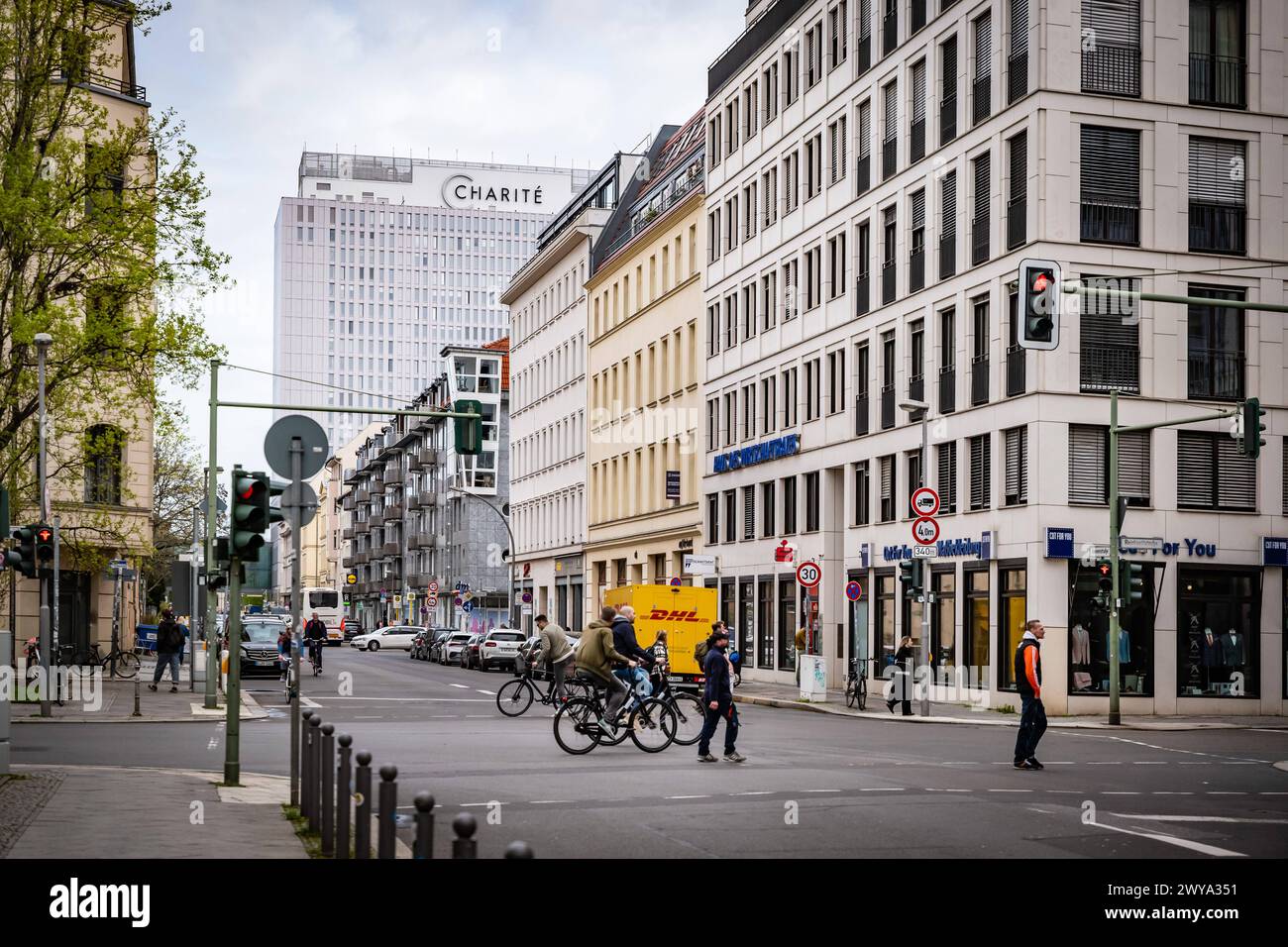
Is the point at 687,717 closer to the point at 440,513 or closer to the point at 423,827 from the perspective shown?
the point at 423,827

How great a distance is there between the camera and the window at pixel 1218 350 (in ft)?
134

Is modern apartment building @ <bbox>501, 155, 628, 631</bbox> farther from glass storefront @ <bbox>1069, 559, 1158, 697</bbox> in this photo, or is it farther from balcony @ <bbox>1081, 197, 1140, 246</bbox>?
glass storefront @ <bbox>1069, 559, 1158, 697</bbox>

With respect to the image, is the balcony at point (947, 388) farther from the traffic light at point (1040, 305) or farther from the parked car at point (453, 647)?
the parked car at point (453, 647)

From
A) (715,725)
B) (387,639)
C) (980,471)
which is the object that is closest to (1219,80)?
(980,471)

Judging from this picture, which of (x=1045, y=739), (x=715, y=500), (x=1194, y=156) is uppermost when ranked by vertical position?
(x=1194, y=156)

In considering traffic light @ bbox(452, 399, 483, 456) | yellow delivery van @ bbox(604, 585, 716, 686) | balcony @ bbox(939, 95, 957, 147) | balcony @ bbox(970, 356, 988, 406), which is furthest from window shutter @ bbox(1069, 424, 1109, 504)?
traffic light @ bbox(452, 399, 483, 456)

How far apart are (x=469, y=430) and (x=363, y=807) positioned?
21345mm

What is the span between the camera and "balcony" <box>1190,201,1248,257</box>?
134 ft

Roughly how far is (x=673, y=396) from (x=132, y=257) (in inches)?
1427

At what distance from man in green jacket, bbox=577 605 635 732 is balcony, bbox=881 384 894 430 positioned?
24.5 meters

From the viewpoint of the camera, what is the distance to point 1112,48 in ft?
133
